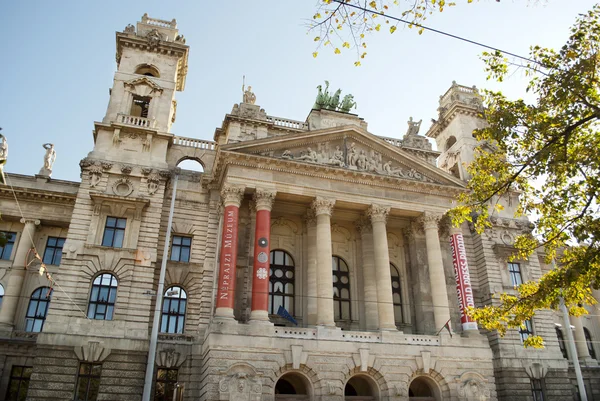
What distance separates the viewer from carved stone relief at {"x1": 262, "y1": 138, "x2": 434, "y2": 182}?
32.4 meters

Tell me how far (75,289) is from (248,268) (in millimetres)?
9882

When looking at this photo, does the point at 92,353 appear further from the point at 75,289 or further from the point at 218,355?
the point at 218,355

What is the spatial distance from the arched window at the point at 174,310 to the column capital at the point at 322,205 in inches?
379

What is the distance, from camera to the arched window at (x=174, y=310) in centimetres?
2925

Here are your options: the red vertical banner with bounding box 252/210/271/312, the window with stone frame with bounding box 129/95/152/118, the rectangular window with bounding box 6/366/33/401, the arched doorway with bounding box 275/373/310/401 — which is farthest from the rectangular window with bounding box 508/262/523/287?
the rectangular window with bounding box 6/366/33/401

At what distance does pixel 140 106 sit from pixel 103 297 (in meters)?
15.5

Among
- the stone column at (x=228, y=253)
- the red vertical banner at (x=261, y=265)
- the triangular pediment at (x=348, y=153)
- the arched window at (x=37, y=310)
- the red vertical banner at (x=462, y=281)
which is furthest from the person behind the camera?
the triangular pediment at (x=348, y=153)

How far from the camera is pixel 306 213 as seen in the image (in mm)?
33812

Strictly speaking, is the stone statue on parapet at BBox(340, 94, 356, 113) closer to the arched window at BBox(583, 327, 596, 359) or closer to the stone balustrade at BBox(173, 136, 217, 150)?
the stone balustrade at BBox(173, 136, 217, 150)

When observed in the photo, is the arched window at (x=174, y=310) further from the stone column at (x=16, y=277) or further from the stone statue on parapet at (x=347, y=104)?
the stone statue on parapet at (x=347, y=104)

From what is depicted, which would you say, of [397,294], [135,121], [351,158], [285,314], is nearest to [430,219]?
[397,294]

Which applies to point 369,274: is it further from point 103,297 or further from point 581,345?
point 581,345

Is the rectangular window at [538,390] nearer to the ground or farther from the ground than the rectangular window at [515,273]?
nearer to the ground

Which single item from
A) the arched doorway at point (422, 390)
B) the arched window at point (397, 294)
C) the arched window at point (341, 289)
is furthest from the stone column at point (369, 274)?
the arched doorway at point (422, 390)
